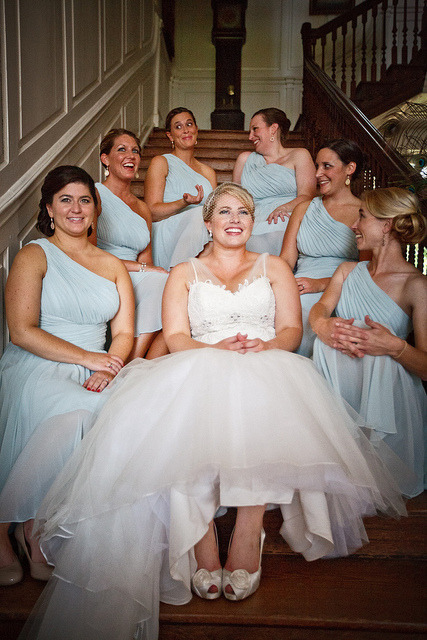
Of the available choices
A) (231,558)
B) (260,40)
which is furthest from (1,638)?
(260,40)

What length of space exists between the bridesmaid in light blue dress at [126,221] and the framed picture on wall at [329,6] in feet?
20.2

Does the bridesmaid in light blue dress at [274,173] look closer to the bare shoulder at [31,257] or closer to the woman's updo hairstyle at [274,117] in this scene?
the woman's updo hairstyle at [274,117]

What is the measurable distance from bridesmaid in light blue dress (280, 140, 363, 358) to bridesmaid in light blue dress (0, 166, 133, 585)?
1.09 metres

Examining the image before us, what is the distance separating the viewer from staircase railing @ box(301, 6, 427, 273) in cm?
305

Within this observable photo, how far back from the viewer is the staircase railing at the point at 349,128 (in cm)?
305

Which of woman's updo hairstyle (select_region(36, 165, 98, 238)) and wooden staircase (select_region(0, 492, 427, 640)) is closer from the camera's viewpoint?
wooden staircase (select_region(0, 492, 427, 640))

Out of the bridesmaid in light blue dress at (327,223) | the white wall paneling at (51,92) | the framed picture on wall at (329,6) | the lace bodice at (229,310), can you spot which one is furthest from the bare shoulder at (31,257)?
the framed picture on wall at (329,6)

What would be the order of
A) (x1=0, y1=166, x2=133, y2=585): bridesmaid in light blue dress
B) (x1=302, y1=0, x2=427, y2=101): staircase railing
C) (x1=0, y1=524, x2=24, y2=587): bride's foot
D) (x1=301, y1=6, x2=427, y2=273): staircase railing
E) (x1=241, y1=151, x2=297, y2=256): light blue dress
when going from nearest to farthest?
(x1=0, y1=524, x2=24, y2=587): bride's foot, (x1=0, y1=166, x2=133, y2=585): bridesmaid in light blue dress, (x1=301, y1=6, x2=427, y2=273): staircase railing, (x1=241, y1=151, x2=297, y2=256): light blue dress, (x1=302, y1=0, x2=427, y2=101): staircase railing

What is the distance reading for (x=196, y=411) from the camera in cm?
184

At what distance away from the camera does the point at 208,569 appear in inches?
70.0

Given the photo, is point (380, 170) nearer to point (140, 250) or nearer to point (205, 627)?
point (140, 250)

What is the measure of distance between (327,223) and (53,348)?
1636 millimetres

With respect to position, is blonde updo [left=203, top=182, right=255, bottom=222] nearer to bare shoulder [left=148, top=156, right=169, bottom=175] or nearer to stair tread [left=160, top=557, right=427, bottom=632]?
bare shoulder [left=148, top=156, right=169, bottom=175]

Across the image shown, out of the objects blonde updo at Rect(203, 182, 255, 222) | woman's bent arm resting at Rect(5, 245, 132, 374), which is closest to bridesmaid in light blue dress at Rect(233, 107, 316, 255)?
blonde updo at Rect(203, 182, 255, 222)
